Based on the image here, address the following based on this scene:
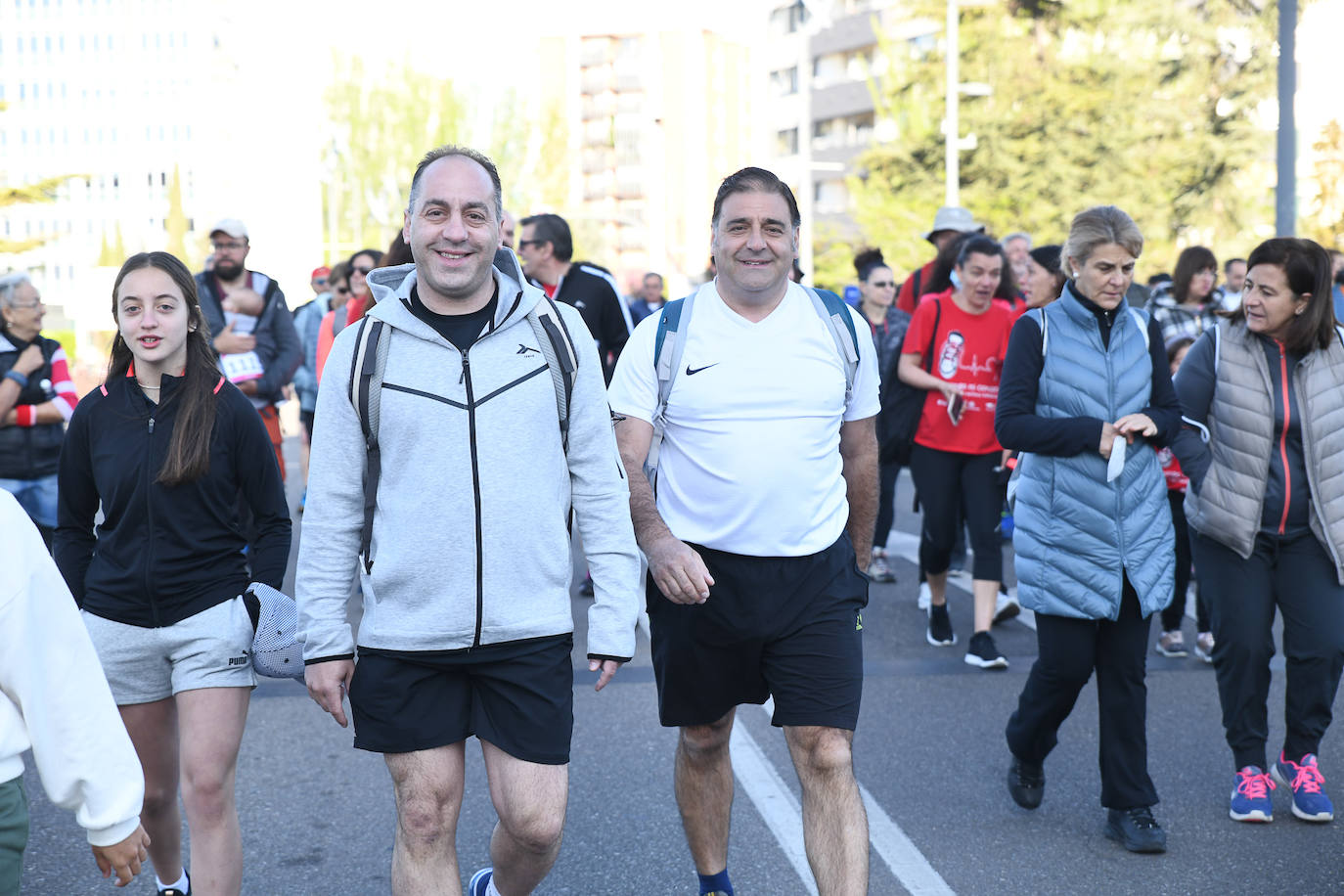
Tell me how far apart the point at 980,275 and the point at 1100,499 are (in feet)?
8.85

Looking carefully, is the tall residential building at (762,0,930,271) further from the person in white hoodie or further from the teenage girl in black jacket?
the person in white hoodie

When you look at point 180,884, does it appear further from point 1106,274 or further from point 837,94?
point 837,94

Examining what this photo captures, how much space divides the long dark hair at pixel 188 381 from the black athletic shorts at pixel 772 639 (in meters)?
1.28

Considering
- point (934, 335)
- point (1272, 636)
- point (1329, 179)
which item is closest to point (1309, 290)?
point (1272, 636)

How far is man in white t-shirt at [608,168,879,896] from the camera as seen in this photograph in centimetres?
411

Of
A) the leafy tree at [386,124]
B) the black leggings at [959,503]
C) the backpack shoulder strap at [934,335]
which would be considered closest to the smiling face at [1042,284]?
the backpack shoulder strap at [934,335]

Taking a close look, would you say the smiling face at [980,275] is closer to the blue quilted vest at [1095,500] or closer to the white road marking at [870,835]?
the blue quilted vest at [1095,500]

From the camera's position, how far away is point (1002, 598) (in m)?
8.68

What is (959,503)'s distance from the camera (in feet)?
26.1

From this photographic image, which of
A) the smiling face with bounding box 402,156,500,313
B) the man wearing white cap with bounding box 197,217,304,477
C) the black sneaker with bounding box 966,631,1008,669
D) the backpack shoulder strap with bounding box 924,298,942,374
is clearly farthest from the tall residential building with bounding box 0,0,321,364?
the smiling face with bounding box 402,156,500,313

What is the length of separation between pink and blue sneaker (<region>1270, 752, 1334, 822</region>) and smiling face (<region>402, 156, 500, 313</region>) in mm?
3418

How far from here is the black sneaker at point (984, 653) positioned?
743 cm

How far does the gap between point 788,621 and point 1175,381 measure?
85.3 inches

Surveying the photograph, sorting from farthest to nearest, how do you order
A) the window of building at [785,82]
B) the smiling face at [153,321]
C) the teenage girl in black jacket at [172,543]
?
the window of building at [785,82] < the smiling face at [153,321] < the teenage girl in black jacket at [172,543]
